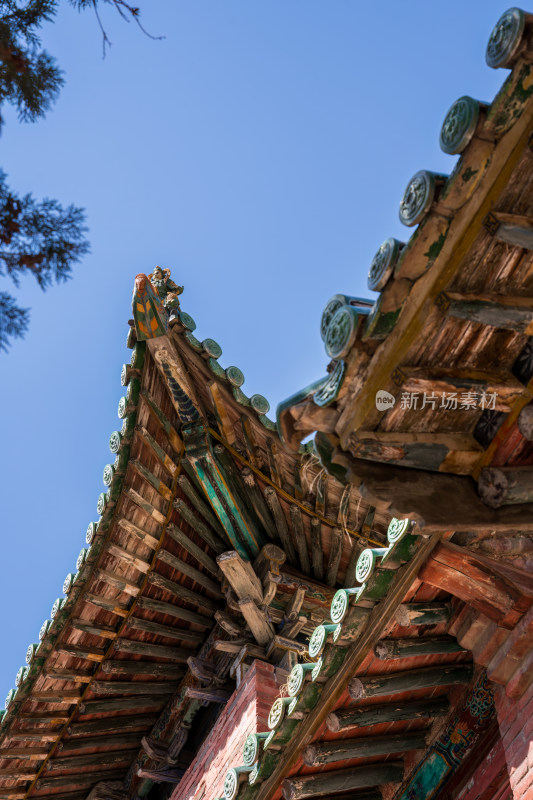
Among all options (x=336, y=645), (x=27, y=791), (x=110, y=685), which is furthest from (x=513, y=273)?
(x=27, y=791)

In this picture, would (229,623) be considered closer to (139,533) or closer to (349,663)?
(139,533)

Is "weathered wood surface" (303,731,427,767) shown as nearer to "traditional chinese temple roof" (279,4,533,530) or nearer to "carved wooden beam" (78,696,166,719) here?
"traditional chinese temple roof" (279,4,533,530)

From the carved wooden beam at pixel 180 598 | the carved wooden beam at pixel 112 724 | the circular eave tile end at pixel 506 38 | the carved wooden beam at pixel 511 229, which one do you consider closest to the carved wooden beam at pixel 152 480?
the carved wooden beam at pixel 180 598

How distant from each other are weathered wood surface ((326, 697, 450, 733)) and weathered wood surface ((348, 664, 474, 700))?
0.17 meters

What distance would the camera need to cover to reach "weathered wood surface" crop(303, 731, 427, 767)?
5703mm

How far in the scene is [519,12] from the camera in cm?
318

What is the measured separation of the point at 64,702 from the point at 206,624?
167cm

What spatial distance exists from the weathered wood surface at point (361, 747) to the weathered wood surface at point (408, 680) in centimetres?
44

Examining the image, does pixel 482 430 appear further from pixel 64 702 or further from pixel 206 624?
pixel 64 702

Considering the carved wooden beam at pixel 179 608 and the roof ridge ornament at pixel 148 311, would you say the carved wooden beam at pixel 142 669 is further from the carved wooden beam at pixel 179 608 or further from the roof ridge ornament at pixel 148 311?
the roof ridge ornament at pixel 148 311

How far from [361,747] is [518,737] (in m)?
1.25

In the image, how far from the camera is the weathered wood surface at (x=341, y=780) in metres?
5.76

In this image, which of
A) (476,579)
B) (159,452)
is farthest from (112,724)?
(476,579)

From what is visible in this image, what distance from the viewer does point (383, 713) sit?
5.83m
